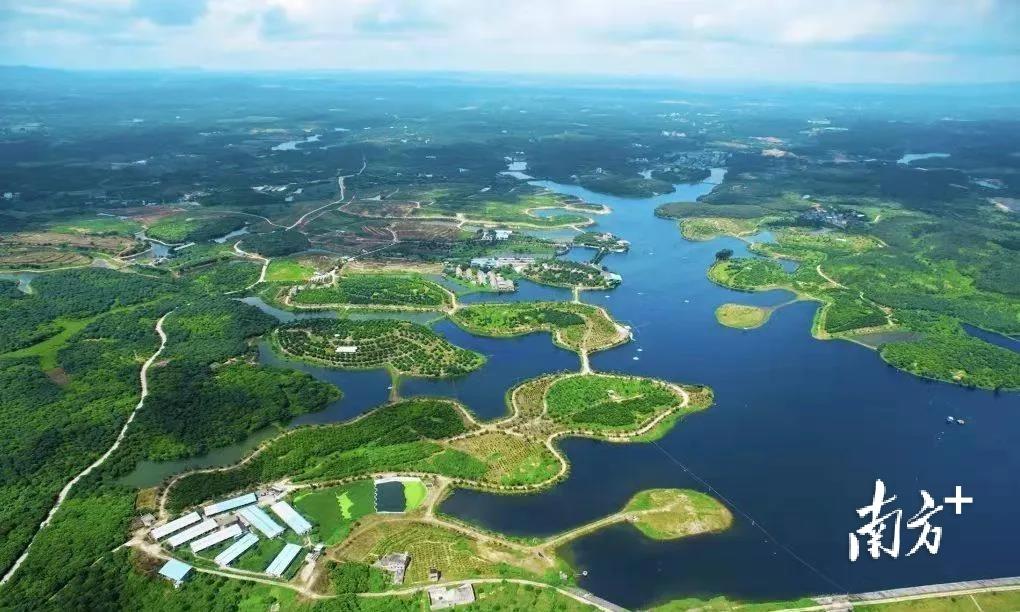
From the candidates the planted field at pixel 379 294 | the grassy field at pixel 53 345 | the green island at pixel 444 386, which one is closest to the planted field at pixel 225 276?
the green island at pixel 444 386

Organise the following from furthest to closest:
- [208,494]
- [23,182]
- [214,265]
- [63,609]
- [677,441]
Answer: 1. [23,182]
2. [214,265]
3. [677,441]
4. [208,494]
5. [63,609]

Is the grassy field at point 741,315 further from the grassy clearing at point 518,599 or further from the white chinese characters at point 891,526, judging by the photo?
the grassy clearing at point 518,599

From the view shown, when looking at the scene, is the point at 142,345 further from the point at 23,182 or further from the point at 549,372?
the point at 23,182

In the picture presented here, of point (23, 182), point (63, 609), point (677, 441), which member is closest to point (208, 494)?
point (63, 609)

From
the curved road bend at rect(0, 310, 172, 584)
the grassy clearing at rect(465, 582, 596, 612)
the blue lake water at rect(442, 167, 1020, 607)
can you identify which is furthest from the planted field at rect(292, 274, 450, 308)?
the grassy clearing at rect(465, 582, 596, 612)

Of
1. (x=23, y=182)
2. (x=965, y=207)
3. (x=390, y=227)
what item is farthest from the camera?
(x=23, y=182)
